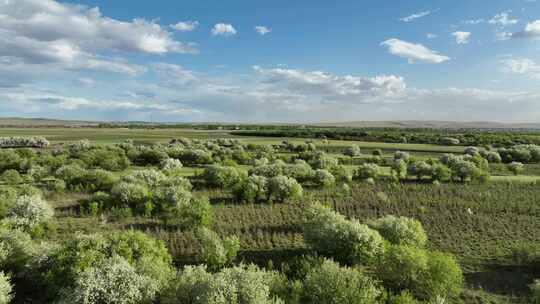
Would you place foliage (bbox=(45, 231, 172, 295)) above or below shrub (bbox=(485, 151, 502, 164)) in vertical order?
below

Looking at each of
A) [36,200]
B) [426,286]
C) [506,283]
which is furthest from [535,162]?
[36,200]

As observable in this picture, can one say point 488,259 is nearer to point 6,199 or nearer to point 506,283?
→ point 506,283

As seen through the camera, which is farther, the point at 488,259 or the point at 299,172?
the point at 299,172

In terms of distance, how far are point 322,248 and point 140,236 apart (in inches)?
327

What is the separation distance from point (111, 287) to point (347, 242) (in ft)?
32.3

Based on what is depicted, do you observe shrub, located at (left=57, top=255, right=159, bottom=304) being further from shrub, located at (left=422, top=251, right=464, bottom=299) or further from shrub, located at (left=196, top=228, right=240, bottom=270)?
shrub, located at (left=422, top=251, right=464, bottom=299)

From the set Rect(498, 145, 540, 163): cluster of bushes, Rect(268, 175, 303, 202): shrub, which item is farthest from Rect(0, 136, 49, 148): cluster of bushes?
Rect(498, 145, 540, 163): cluster of bushes

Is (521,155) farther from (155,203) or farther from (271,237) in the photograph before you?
(155,203)

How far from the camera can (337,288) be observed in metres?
10.1

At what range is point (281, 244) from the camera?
17.6m

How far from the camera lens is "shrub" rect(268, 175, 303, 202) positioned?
25.2 m

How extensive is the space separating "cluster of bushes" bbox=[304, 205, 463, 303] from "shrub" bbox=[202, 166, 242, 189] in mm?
12353

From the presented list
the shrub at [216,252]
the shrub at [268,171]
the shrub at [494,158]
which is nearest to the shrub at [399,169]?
the shrub at [268,171]

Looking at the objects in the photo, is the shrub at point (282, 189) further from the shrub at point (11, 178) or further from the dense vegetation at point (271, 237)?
the shrub at point (11, 178)
